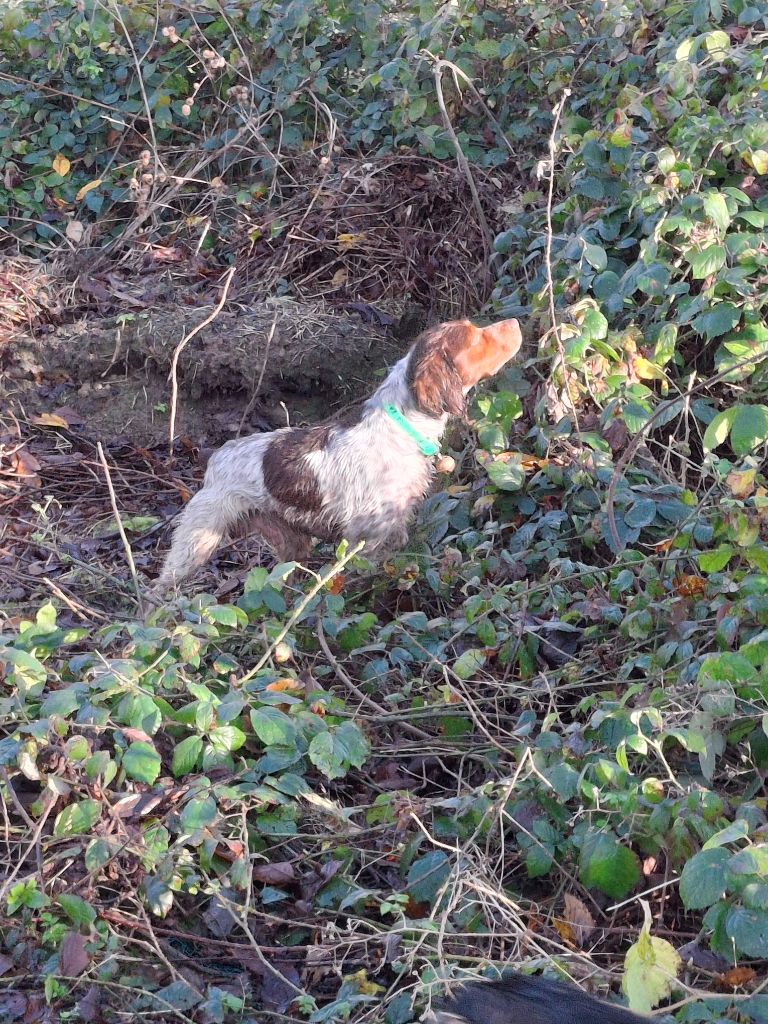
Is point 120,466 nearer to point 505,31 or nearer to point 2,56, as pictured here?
point 505,31

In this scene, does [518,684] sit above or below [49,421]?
below

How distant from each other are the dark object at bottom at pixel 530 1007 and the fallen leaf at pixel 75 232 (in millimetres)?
7167

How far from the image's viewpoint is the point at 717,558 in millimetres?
3635

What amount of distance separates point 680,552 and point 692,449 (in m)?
1.21

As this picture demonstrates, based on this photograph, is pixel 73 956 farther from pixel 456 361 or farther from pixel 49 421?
pixel 49 421

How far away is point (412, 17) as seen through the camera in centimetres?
766

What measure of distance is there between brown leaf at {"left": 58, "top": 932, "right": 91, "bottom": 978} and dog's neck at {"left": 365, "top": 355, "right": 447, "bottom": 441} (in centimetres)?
283

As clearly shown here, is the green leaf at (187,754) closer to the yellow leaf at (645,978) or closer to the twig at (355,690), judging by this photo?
the twig at (355,690)

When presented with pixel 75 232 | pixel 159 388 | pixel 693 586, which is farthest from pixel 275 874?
pixel 75 232

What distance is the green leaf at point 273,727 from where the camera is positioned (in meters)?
3.36

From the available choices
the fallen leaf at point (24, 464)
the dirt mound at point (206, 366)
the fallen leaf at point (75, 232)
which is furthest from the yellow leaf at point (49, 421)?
the fallen leaf at point (75, 232)

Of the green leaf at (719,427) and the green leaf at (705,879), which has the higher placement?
the green leaf at (719,427)

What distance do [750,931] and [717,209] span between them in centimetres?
322

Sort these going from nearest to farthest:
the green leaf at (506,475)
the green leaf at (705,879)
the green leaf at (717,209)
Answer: the green leaf at (705,879) → the green leaf at (717,209) → the green leaf at (506,475)
